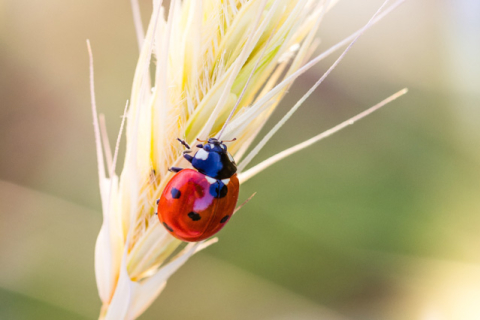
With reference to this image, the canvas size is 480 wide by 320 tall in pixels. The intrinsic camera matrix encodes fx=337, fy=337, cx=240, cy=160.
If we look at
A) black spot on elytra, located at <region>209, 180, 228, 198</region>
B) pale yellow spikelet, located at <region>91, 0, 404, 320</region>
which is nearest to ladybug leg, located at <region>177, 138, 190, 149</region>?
pale yellow spikelet, located at <region>91, 0, 404, 320</region>

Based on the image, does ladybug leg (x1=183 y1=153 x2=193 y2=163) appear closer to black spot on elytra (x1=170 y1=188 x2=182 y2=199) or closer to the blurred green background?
black spot on elytra (x1=170 y1=188 x2=182 y2=199)

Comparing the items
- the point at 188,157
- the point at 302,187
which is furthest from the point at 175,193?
the point at 302,187

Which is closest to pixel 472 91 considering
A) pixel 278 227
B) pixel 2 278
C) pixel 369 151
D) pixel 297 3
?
pixel 369 151

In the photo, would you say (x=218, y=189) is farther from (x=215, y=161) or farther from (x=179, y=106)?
(x=179, y=106)

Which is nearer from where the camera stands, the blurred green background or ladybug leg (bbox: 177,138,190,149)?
ladybug leg (bbox: 177,138,190,149)

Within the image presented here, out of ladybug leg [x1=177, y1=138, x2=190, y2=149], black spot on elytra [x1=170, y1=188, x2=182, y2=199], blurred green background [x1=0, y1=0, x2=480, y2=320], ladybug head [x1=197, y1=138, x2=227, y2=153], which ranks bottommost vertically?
blurred green background [x1=0, y1=0, x2=480, y2=320]

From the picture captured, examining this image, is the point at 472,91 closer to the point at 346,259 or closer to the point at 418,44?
the point at 418,44
